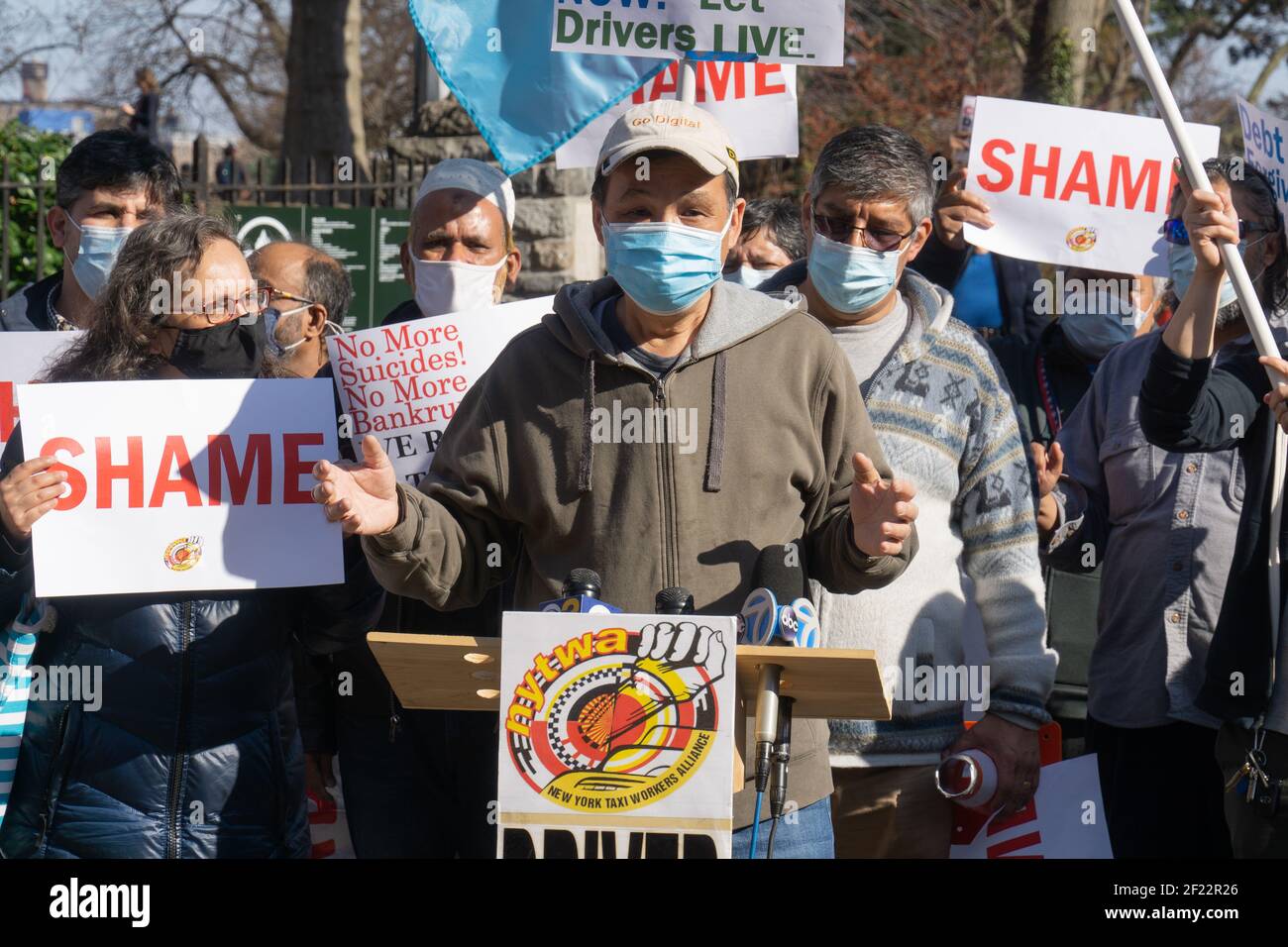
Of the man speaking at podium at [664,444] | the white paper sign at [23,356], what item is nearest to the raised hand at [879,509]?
the man speaking at podium at [664,444]

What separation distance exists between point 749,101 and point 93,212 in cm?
230

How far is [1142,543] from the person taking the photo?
486 centimetres

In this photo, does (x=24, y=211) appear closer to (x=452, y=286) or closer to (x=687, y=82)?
(x=452, y=286)

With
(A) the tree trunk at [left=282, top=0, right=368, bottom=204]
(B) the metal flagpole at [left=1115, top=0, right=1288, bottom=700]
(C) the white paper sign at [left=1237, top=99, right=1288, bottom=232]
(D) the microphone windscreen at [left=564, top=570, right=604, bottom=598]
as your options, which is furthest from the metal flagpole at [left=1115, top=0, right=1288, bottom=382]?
(A) the tree trunk at [left=282, top=0, right=368, bottom=204]

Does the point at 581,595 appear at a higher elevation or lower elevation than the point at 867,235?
lower

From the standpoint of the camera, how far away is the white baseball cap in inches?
202

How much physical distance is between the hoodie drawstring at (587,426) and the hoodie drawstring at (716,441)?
0.25 m

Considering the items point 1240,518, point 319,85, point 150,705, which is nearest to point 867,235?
point 1240,518

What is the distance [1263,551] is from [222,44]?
92.0ft

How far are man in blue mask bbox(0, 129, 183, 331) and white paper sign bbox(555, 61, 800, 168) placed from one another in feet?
4.60

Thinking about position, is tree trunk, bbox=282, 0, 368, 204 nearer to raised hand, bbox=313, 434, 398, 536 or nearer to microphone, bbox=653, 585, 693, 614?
raised hand, bbox=313, 434, 398, 536

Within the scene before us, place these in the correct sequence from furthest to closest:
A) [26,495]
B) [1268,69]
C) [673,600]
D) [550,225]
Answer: [1268,69] < [550,225] < [26,495] < [673,600]

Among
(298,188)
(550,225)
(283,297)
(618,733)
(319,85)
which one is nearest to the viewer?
(618,733)
